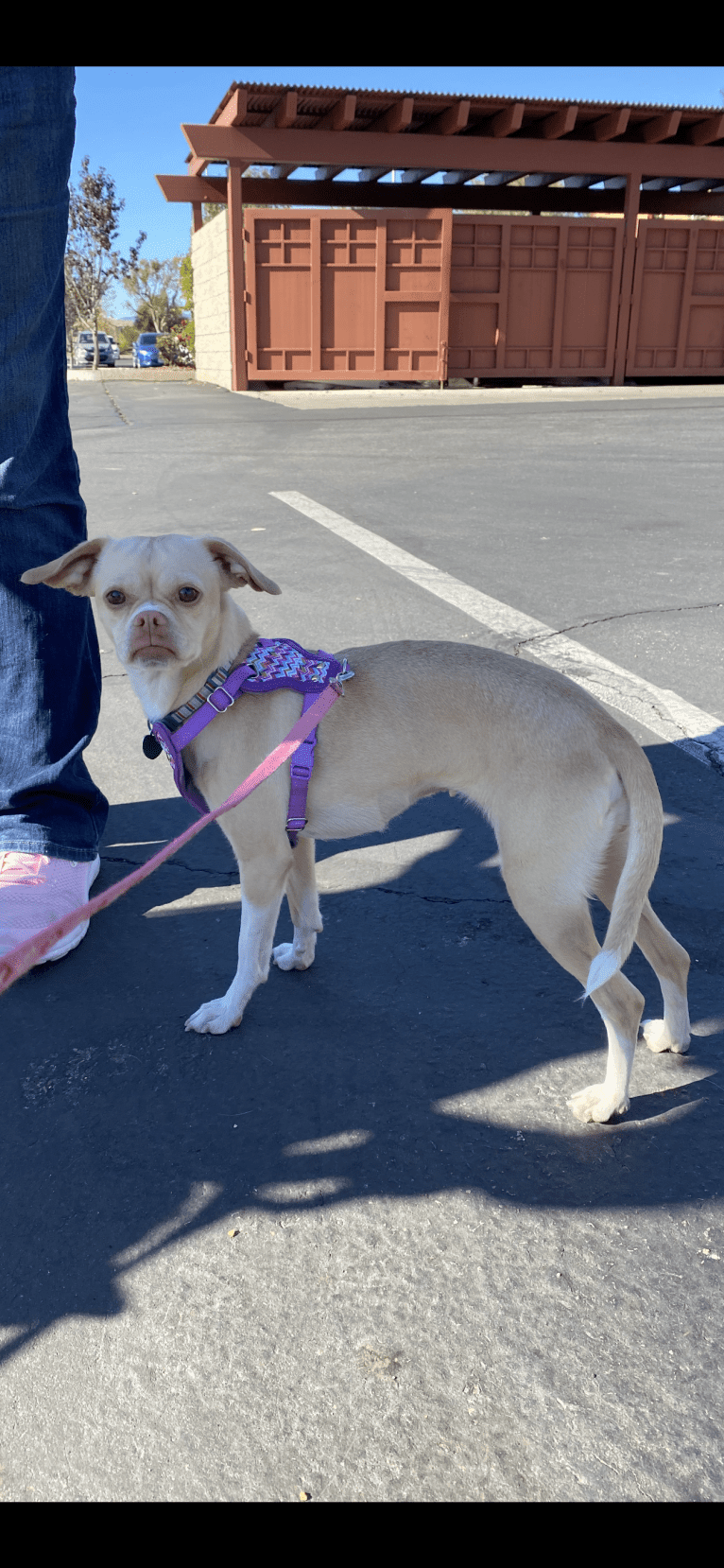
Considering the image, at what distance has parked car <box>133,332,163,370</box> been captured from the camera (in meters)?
46.6

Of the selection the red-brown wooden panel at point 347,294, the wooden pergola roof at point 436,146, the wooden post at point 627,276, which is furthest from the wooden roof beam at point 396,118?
the wooden post at point 627,276

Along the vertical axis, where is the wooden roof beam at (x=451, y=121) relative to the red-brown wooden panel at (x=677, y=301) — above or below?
above

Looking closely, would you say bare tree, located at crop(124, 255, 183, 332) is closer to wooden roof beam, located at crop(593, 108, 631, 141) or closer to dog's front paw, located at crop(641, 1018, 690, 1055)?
wooden roof beam, located at crop(593, 108, 631, 141)

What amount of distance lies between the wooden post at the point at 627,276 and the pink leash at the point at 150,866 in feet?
82.5

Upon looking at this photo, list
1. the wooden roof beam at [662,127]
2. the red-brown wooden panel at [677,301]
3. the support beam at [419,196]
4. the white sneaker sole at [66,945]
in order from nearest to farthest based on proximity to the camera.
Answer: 1. the white sneaker sole at [66,945]
2. the wooden roof beam at [662,127]
3. the red-brown wooden panel at [677,301]
4. the support beam at [419,196]

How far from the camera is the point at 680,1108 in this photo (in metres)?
2.04

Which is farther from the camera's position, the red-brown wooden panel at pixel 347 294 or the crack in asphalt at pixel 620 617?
the red-brown wooden panel at pixel 347 294

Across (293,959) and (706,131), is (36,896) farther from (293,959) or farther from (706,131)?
(706,131)

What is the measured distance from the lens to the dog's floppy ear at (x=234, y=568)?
7.68ft

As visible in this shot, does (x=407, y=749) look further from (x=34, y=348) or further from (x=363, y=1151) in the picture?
(x=34, y=348)

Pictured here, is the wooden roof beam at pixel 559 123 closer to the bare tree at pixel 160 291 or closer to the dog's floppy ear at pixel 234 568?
the dog's floppy ear at pixel 234 568

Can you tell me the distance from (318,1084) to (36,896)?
99 cm

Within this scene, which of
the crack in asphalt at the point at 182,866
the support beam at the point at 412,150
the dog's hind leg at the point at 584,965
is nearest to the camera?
the dog's hind leg at the point at 584,965

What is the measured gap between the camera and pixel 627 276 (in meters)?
24.2
